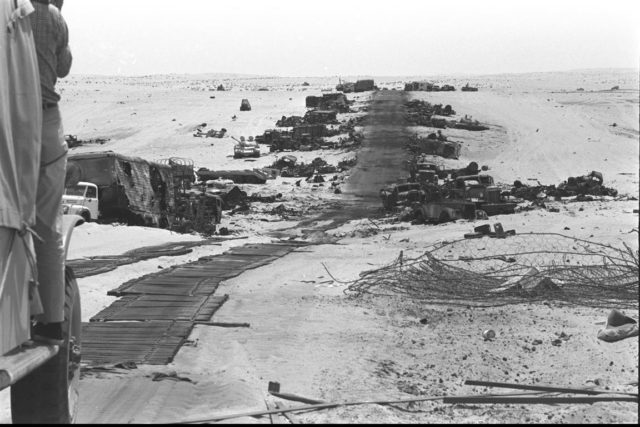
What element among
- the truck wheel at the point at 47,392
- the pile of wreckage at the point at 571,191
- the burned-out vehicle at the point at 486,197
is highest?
the truck wheel at the point at 47,392

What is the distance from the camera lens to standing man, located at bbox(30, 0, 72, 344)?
5262mm

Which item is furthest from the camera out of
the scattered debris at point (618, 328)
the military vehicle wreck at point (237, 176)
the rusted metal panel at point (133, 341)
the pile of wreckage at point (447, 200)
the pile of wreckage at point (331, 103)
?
the pile of wreckage at point (331, 103)

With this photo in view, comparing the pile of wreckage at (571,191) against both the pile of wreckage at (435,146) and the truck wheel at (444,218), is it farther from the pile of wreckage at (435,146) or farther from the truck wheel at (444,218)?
the pile of wreckage at (435,146)

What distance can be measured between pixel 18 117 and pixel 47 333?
1293 millimetres

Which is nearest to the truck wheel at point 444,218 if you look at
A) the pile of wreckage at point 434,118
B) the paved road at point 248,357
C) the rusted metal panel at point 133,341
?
the paved road at point 248,357

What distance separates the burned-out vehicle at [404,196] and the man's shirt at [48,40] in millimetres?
28917

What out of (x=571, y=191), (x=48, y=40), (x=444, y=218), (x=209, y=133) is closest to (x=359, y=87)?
(x=209, y=133)

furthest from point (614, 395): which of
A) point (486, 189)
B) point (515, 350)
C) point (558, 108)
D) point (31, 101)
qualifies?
point (558, 108)

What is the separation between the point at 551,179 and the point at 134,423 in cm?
4030

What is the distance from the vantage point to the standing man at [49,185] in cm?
526

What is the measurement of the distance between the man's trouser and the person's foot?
1.4 inches

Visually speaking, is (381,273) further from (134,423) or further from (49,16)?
(49,16)

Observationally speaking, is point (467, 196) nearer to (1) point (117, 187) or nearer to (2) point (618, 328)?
(1) point (117, 187)

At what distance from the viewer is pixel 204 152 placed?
5812 centimetres
